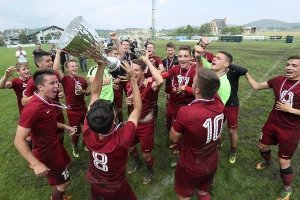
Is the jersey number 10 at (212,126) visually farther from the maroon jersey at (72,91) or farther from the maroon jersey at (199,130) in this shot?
the maroon jersey at (72,91)

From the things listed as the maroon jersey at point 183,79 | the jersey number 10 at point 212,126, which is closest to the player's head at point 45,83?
the jersey number 10 at point 212,126

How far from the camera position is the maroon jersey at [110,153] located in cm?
224

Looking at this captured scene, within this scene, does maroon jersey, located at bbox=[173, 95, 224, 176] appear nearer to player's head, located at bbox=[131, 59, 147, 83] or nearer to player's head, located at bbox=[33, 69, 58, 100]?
player's head, located at bbox=[131, 59, 147, 83]

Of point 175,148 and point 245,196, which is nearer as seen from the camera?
point 245,196

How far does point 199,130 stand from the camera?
2488 mm

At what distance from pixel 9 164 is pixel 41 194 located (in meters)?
1.67

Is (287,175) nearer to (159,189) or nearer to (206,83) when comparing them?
(159,189)

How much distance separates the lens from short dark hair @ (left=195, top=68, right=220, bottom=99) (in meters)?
2.46

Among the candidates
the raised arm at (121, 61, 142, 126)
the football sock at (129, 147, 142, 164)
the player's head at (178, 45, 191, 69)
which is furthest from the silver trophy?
the football sock at (129, 147, 142, 164)

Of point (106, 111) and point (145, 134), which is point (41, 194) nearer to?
point (145, 134)

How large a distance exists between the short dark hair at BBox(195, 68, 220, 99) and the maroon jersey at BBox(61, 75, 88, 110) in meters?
3.43

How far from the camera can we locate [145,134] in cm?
402

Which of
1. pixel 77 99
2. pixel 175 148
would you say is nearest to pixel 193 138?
pixel 175 148

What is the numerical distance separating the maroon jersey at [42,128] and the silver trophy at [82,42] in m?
1.06
